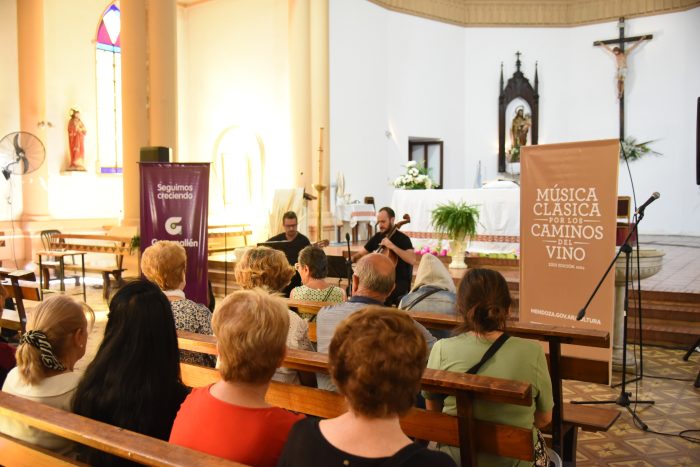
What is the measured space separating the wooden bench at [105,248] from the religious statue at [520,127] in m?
9.79

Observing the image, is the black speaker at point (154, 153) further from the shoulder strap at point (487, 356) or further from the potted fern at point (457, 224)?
the shoulder strap at point (487, 356)

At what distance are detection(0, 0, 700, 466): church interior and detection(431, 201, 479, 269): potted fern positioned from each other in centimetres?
30

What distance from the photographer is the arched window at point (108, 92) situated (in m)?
13.2

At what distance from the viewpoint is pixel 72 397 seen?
6.81 ft

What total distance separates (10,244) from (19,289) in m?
6.53

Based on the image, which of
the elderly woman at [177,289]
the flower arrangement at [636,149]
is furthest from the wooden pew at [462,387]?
the flower arrangement at [636,149]

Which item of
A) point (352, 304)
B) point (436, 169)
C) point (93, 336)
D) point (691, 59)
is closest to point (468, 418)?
point (352, 304)

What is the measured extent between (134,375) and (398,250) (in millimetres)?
3975

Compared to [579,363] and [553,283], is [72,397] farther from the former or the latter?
[553,283]

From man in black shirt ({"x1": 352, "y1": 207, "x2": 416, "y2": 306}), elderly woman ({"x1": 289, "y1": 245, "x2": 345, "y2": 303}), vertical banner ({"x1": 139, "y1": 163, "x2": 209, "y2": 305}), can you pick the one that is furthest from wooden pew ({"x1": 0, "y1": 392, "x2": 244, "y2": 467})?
vertical banner ({"x1": 139, "y1": 163, "x2": 209, "y2": 305})

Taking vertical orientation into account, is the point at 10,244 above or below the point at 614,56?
below

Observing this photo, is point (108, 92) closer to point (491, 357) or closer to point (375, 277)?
point (375, 277)

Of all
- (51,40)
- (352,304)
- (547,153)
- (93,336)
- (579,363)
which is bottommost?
(93,336)

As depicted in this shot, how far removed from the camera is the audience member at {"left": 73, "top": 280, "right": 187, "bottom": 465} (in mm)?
1946
